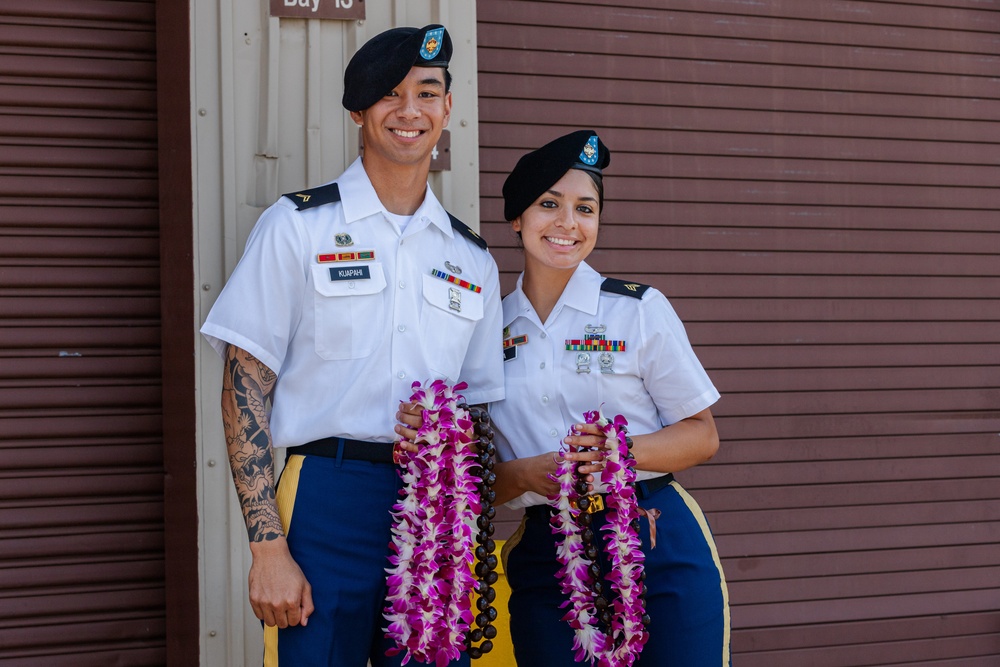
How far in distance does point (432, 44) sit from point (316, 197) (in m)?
0.52

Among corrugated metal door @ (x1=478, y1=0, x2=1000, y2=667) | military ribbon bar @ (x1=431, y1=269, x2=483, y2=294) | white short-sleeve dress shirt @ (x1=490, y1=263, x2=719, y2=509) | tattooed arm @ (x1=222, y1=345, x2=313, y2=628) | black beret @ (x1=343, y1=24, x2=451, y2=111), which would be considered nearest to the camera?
tattooed arm @ (x1=222, y1=345, x2=313, y2=628)

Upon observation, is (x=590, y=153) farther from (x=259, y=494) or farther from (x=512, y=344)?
(x=259, y=494)

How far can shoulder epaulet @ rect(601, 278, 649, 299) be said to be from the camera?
291 centimetres

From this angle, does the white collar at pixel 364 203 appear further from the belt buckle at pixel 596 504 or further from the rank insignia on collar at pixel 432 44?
the belt buckle at pixel 596 504

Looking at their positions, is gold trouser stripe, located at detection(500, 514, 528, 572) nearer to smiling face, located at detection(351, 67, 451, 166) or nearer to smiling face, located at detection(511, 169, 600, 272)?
smiling face, located at detection(511, 169, 600, 272)

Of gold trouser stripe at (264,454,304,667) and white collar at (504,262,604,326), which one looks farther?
white collar at (504,262,604,326)

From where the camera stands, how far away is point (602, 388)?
2.82 meters

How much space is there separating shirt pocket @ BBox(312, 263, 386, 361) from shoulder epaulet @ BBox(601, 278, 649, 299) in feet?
2.45

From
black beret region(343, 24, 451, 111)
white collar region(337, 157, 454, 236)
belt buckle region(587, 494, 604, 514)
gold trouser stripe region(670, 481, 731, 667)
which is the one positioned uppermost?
black beret region(343, 24, 451, 111)

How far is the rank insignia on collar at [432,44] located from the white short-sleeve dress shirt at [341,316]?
0.38 metres

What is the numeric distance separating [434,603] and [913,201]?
3710mm

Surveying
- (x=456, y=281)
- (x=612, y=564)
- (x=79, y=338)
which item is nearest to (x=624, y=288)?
(x=456, y=281)

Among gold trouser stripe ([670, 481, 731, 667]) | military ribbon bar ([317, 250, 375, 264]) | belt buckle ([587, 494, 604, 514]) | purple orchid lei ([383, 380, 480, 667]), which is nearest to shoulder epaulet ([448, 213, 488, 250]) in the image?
military ribbon bar ([317, 250, 375, 264])

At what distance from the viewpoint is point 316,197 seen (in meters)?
2.63
